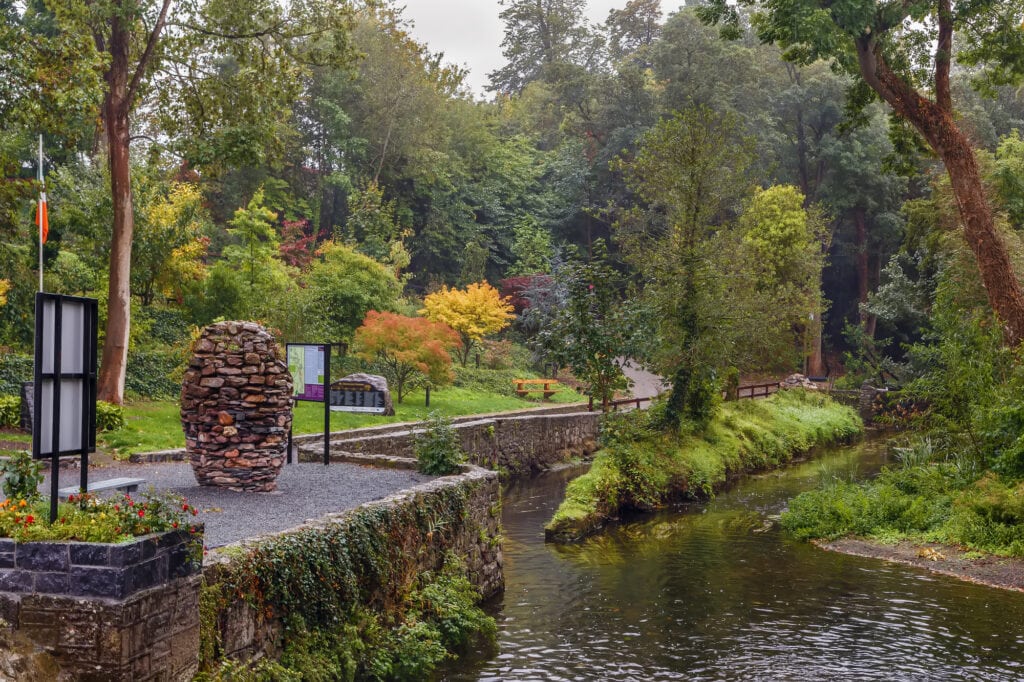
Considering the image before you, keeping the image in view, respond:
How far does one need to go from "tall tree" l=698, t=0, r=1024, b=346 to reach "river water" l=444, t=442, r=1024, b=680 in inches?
264

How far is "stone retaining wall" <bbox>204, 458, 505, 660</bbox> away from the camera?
26.6 feet

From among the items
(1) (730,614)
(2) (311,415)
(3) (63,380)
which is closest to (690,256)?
(2) (311,415)

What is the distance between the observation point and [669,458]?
76.1ft

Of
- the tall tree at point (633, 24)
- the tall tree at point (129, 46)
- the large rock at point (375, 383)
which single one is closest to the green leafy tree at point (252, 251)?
the large rock at point (375, 383)

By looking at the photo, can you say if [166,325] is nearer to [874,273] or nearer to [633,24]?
[874,273]

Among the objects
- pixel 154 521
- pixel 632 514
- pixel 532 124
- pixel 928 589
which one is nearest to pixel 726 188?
pixel 632 514

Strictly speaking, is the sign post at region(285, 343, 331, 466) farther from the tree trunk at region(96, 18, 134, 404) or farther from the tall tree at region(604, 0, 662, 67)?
the tall tree at region(604, 0, 662, 67)

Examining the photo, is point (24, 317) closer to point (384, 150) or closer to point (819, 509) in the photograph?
point (819, 509)

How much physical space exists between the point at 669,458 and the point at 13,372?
563 inches

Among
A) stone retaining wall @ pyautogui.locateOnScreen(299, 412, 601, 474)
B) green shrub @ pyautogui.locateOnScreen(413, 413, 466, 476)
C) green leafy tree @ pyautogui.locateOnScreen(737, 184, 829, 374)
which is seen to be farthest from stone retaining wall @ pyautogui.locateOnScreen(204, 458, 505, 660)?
green leafy tree @ pyautogui.locateOnScreen(737, 184, 829, 374)

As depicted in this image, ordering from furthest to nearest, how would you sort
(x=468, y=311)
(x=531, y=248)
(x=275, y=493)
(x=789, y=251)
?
1. (x=531, y=248)
2. (x=789, y=251)
3. (x=468, y=311)
4. (x=275, y=493)

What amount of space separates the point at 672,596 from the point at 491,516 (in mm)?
2729

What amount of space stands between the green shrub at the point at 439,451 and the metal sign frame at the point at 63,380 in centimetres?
697

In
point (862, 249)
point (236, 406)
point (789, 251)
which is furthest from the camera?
point (862, 249)
